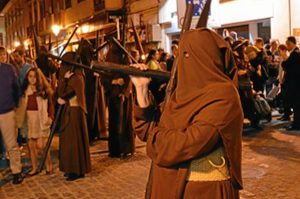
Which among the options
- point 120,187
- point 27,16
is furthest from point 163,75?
point 27,16

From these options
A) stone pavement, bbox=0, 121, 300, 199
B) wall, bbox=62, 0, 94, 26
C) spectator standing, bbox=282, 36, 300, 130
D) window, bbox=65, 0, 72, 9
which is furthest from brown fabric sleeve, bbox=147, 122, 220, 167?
window, bbox=65, 0, 72, 9

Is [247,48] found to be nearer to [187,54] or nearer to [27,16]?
[187,54]

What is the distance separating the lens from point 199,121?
106 inches

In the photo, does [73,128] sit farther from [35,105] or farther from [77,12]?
[77,12]

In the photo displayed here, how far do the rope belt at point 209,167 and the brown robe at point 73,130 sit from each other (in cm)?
489

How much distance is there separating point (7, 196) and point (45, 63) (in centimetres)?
510

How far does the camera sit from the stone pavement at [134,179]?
6762mm

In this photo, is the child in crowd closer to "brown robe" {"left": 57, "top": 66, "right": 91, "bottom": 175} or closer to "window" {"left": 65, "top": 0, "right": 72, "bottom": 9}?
"brown robe" {"left": 57, "top": 66, "right": 91, "bottom": 175}

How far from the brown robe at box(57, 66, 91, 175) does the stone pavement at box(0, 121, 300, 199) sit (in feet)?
0.87

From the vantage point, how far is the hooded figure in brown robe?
24.7 feet

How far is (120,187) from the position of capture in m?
7.11

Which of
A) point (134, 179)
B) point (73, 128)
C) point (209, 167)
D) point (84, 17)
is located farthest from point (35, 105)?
point (84, 17)

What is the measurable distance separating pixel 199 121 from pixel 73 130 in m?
5.12

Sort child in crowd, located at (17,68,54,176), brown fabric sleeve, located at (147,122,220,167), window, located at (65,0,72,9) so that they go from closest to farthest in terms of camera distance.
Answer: brown fabric sleeve, located at (147,122,220,167) → child in crowd, located at (17,68,54,176) → window, located at (65,0,72,9)
